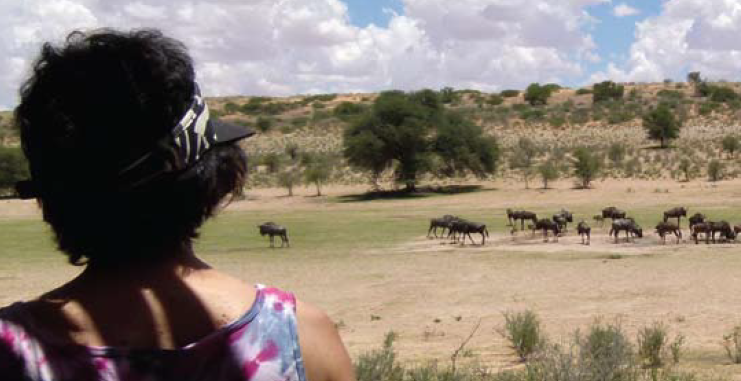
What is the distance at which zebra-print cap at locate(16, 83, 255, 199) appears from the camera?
2.31 m

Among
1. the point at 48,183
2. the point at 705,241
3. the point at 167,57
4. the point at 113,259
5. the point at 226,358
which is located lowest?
the point at 705,241

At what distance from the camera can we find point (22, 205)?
60.8 metres

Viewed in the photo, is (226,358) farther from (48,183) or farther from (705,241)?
(705,241)

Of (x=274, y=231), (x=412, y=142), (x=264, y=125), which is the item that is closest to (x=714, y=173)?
(x=412, y=142)

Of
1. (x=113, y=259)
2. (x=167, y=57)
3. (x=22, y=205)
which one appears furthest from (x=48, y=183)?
(x=22, y=205)

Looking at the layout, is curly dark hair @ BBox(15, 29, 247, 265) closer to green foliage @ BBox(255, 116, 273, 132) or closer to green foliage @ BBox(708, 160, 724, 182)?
green foliage @ BBox(708, 160, 724, 182)

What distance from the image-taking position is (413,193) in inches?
2474

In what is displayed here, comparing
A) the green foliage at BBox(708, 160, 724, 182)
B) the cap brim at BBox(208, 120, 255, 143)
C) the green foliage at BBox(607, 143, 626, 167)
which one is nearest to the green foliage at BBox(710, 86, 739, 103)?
the green foliage at BBox(607, 143, 626, 167)

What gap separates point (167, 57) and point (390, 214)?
4849cm

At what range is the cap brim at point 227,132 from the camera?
8.29 feet

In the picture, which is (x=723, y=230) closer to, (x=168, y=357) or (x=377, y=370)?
(x=377, y=370)

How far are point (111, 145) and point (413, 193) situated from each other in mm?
60644

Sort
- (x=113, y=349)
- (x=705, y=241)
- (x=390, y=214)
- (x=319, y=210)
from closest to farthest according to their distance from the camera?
(x=113, y=349) < (x=705, y=241) < (x=390, y=214) < (x=319, y=210)

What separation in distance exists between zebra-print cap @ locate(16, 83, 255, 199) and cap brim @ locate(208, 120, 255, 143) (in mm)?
28
